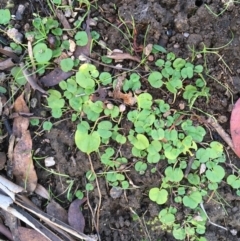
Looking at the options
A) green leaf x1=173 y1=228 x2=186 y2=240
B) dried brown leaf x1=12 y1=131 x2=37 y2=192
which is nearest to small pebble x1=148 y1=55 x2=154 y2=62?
dried brown leaf x1=12 y1=131 x2=37 y2=192

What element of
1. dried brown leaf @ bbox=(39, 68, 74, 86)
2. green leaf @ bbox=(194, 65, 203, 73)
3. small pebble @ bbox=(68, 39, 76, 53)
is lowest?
green leaf @ bbox=(194, 65, 203, 73)

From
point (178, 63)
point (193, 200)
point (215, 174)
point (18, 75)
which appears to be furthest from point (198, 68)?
point (18, 75)

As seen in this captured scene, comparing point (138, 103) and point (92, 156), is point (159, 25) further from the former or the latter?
point (92, 156)

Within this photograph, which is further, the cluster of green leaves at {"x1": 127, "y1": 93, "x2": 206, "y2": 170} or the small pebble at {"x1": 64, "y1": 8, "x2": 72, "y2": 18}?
the small pebble at {"x1": 64, "y1": 8, "x2": 72, "y2": 18}

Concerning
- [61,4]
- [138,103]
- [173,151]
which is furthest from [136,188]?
[61,4]

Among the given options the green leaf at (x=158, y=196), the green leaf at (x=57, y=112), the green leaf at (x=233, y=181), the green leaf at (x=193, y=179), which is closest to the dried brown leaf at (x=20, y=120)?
the green leaf at (x=57, y=112)

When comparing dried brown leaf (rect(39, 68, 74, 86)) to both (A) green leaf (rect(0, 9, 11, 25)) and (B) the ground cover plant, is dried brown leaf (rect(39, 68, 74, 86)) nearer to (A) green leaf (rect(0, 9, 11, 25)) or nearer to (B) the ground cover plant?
(B) the ground cover plant

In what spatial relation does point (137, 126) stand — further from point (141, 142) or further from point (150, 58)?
point (150, 58)
